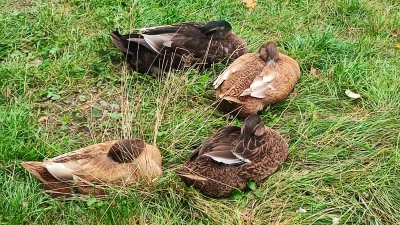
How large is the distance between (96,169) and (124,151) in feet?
0.82

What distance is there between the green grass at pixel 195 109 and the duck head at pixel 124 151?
0.28 m

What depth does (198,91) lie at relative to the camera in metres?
4.87

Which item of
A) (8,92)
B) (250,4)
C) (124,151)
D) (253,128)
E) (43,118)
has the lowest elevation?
(43,118)

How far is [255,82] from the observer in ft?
15.1

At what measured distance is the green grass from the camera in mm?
3695

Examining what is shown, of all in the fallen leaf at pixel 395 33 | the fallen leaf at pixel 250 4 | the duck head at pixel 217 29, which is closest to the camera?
the duck head at pixel 217 29

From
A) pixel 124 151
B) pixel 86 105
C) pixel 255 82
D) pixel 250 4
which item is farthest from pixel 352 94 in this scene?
pixel 86 105

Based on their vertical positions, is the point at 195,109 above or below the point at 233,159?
below

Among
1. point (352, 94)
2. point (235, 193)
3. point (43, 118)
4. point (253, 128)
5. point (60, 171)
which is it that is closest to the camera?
point (60, 171)

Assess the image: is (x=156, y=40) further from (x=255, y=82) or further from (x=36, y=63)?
(x=36, y=63)

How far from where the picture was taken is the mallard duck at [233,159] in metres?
3.77

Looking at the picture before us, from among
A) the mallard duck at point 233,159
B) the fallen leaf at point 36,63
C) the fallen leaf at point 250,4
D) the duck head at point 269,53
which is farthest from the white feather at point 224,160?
the fallen leaf at point 250,4

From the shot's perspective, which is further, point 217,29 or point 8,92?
point 217,29

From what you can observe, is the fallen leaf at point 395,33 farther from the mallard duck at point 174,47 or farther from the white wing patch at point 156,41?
the white wing patch at point 156,41
